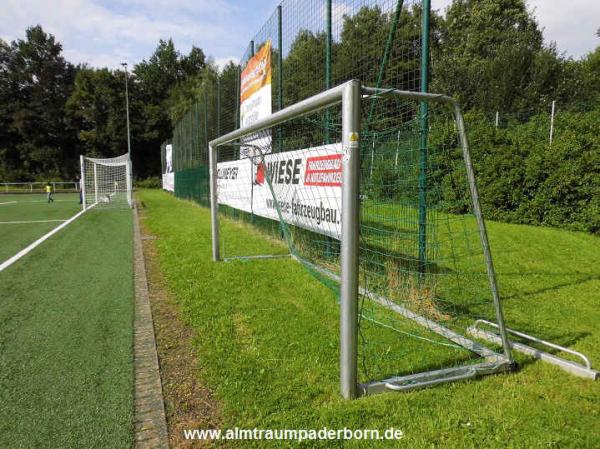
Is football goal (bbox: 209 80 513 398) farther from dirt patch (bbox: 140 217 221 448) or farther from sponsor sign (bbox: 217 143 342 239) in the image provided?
dirt patch (bbox: 140 217 221 448)

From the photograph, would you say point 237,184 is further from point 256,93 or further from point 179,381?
point 179,381

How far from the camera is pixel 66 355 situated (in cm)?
302

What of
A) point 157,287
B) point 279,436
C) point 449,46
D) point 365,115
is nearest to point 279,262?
point 157,287

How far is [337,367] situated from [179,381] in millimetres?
1022

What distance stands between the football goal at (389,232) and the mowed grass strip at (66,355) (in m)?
1.37

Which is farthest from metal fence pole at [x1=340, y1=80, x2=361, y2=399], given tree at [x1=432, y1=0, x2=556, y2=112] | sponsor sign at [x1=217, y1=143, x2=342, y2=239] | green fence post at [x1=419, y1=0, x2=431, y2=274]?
tree at [x1=432, y1=0, x2=556, y2=112]

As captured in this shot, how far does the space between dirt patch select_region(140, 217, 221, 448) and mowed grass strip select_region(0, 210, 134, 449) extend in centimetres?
21

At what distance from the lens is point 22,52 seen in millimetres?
50406

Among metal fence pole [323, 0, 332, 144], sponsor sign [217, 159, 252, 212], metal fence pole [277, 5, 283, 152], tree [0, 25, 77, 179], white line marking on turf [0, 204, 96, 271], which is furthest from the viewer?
tree [0, 25, 77, 179]

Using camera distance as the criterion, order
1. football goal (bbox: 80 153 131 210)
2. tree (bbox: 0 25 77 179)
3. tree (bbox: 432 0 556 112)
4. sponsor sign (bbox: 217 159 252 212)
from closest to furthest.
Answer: sponsor sign (bbox: 217 159 252 212) < football goal (bbox: 80 153 131 210) < tree (bbox: 432 0 556 112) < tree (bbox: 0 25 77 179)

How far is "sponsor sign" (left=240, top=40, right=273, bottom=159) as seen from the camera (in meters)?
7.54

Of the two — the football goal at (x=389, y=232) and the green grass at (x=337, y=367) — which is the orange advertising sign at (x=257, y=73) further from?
the green grass at (x=337, y=367)

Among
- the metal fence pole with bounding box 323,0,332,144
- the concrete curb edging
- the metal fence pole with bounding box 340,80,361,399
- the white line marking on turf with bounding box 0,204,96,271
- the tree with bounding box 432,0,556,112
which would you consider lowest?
the concrete curb edging

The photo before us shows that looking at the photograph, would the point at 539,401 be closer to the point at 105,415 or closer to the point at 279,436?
the point at 279,436
